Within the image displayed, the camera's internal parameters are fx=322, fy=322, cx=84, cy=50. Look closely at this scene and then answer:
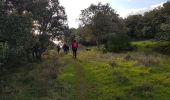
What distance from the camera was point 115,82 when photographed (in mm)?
23875

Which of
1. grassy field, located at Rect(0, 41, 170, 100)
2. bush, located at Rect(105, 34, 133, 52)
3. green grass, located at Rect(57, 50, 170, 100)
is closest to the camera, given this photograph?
green grass, located at Rect(57, 50, 170, 100)

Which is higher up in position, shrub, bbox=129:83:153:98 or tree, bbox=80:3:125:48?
tree, bbox=80:3:125:48

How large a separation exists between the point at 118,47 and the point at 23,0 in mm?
29699

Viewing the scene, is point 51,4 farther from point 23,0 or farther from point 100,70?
point 100,70

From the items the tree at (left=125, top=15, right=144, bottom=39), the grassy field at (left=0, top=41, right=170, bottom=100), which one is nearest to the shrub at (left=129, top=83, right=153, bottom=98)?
Answer: the grassy field at (left=0, top=41, right=170, bottom=100)

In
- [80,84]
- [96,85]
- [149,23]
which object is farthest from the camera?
[149,23]

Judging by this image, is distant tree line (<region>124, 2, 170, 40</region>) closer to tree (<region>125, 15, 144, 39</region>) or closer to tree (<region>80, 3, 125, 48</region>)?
tree (<region>125, 15, 144, 39</region>)

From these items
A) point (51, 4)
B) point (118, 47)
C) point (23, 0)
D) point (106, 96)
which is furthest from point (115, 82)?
point (118, 47)

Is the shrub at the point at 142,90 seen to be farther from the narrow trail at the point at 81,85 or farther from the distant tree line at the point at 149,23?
the distant tree line at the point at 149,23

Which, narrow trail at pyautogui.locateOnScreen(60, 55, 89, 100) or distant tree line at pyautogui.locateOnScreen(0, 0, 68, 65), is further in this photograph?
distant tree line at pyautogui.locateOnScreen(0, 0, 68, 65)

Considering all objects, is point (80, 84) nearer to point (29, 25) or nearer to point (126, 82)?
point (126, 82)

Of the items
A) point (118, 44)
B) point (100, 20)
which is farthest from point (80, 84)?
point (100, 20)

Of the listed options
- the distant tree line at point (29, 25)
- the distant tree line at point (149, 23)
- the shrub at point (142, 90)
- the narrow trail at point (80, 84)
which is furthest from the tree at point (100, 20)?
the shrub at point (142, 90)

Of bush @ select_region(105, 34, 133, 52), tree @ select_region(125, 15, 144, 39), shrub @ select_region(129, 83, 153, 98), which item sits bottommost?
shrub @ select_region(129, 83, 153, 98)
